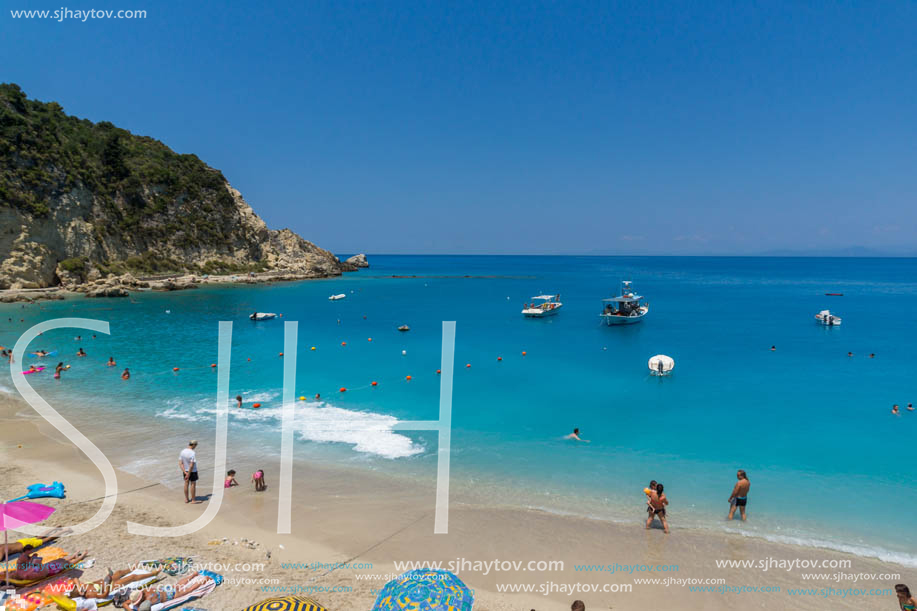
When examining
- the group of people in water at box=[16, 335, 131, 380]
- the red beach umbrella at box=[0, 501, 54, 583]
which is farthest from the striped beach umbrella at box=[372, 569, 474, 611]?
the group of people in water at box=[16, 335, 131, 380]

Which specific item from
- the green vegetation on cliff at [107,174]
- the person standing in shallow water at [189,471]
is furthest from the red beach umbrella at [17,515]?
the green vegetation on cliff at [107,174]

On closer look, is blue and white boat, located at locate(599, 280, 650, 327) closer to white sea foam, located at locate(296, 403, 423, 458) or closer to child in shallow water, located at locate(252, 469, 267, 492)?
white sea foam, located at locate(296, 403, 423, 458)

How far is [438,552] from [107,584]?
6014 mm

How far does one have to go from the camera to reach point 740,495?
476 inches

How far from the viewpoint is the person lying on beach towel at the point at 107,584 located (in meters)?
8.01

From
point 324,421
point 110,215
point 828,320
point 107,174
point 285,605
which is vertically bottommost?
point 324,421

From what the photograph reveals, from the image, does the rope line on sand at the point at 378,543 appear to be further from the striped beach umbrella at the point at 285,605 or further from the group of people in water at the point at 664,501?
the group of people in water at the point at 664,501

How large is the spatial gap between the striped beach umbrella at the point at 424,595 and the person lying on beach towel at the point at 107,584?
189 inches

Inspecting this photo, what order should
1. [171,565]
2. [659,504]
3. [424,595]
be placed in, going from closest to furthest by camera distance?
[424,595], [171,565], [659,504]

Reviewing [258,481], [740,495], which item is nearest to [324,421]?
[258,481]

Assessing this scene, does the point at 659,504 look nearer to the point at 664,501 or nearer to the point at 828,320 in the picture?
the point at 664,501

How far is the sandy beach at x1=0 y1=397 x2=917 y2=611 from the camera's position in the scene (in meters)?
9.05

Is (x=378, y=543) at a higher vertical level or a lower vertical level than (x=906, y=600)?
lower

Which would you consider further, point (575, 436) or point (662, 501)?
point (575, 436)
